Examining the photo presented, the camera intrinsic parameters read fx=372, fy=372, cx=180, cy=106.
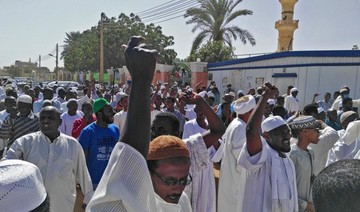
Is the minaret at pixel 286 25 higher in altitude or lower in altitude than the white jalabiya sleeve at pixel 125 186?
higher

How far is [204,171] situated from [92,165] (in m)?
1.42

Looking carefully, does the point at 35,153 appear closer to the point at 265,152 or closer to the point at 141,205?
the point at 265,152

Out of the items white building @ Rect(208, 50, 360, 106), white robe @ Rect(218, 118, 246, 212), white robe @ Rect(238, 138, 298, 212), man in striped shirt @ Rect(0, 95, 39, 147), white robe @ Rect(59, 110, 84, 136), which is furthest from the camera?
white building @ Rect(208, 50, 360, 106)

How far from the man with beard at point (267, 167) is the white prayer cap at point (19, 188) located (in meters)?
2.03

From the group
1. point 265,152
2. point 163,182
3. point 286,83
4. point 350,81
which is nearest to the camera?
point 163,182

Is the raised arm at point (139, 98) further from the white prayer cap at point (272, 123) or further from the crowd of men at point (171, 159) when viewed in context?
the white prayer cap at point (272, 123)

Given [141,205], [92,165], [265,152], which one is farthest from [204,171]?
[141,205]

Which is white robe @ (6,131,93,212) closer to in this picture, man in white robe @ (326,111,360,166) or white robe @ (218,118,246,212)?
white robe @ (218,118,246,212)

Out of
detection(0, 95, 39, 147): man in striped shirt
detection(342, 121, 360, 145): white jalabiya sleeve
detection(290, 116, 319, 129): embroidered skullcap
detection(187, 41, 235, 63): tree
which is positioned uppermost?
detection(187, 41, 235, 63): tree

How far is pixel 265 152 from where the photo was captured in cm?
318

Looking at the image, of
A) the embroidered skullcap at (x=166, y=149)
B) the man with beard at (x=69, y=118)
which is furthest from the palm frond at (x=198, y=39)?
the embroidered skullcap at (x=166, y=149)

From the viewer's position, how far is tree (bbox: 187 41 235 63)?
25750 millimetres

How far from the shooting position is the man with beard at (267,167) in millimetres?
3135

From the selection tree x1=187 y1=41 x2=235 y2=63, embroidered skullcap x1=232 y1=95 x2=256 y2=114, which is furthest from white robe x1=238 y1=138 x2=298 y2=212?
tree x1=187 y1=41 x2=235 y2=63
